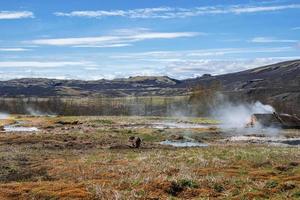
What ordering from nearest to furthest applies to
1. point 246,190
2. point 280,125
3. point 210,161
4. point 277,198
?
point 277,198, point 246,190, point 210,161, point 280,125

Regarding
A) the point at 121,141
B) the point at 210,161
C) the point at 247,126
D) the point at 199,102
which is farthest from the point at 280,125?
the point at 199,102

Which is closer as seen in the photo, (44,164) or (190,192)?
(190,192)

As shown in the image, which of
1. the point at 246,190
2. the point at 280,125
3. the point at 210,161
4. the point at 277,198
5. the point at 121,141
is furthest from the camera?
the point at 280,125

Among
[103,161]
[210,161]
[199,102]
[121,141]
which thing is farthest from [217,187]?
[199,102]

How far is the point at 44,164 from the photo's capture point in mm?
37688

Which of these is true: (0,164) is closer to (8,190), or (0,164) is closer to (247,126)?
(8,190)

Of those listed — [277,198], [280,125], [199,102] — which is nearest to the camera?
[277,198]

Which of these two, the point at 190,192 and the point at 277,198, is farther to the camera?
the point at 190,192

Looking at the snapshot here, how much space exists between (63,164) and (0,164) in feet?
15.5

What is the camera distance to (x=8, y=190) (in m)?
24.9

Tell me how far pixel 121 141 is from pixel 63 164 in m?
23.6

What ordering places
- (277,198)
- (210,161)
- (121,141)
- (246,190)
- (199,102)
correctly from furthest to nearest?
(199,102) < (121,141) < (210,161) < (246,190) < (277,198)

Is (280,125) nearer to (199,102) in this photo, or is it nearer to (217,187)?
(217,187)

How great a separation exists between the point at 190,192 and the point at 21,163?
60.4 ft
